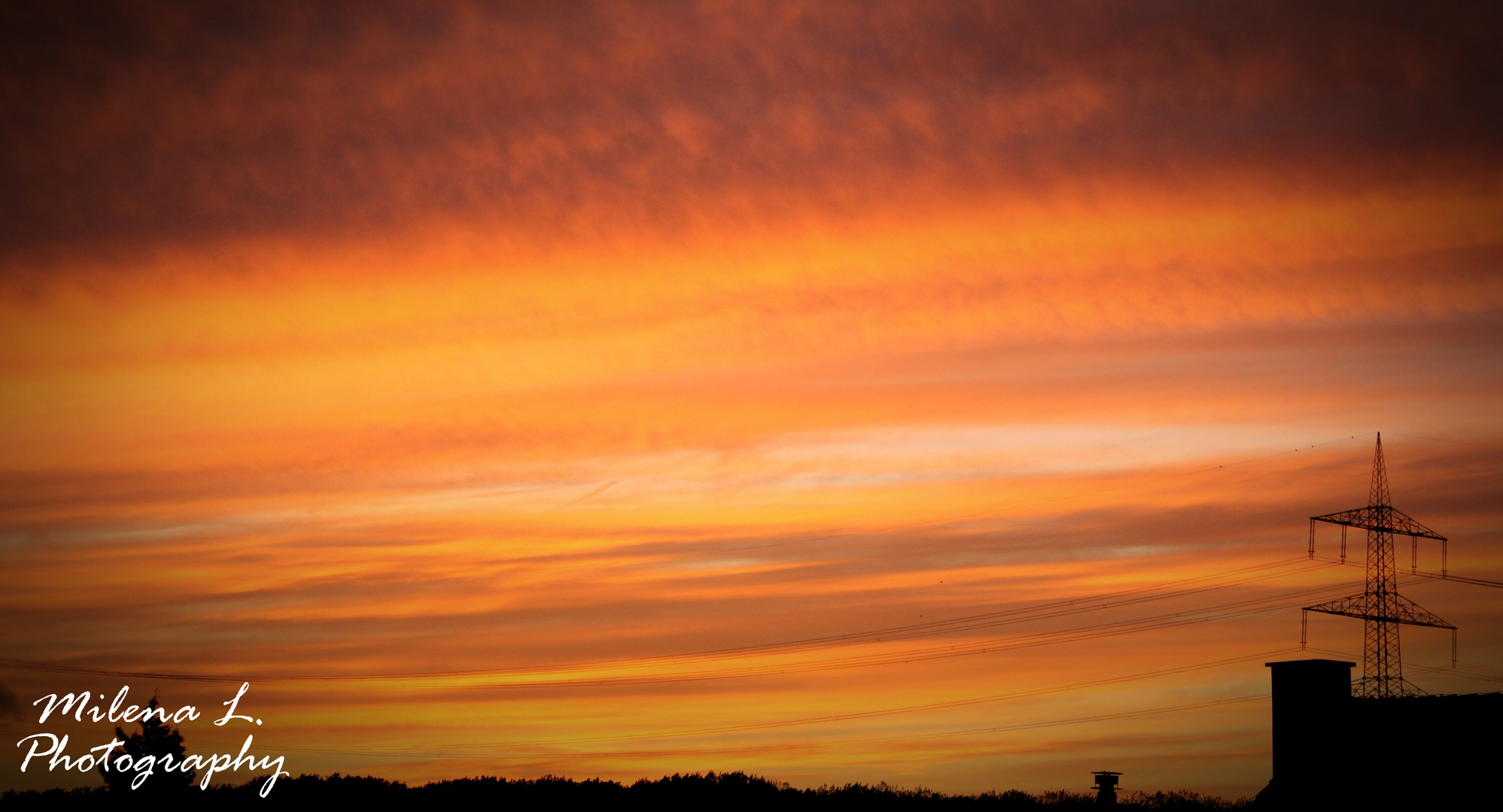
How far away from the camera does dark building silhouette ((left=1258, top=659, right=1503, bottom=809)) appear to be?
4925 cm

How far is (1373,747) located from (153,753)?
7322cm

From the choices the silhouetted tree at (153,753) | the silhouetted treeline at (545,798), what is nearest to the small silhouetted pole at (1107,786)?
the silhouetted treeline at (545,798)

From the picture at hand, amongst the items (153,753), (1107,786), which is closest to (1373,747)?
(1107,786)

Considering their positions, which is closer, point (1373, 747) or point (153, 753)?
point (1373, 747)

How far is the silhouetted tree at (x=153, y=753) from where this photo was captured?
77.5 metres

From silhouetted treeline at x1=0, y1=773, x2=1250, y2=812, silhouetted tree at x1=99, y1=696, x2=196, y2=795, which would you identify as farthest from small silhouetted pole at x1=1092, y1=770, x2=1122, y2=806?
silhouetted tree at x1=99, y1=696, x2=196, y2=795

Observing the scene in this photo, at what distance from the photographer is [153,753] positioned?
8881cm

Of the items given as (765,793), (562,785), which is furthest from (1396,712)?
(562,785)

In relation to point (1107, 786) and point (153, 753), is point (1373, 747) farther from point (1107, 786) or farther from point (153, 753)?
point (153, 753)

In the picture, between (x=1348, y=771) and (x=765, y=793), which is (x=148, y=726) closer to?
(x=765, y=793)

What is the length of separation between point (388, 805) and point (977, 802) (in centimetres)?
2594

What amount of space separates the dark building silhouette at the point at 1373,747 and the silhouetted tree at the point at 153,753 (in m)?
56.1

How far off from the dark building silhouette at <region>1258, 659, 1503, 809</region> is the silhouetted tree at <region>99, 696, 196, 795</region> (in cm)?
5614

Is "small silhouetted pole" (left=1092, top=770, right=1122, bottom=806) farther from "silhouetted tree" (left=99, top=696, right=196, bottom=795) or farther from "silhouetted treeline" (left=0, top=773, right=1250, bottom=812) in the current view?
"silhouetted tree" (left=99, top=696, right=196, bottom=795)
